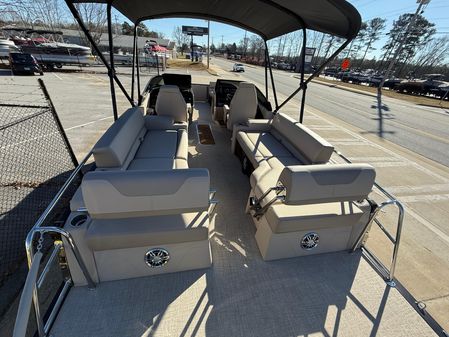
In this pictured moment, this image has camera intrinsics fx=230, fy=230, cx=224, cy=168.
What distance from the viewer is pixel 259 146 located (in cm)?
399

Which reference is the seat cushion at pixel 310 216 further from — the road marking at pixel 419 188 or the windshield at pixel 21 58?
the windshield at pixel 21 58

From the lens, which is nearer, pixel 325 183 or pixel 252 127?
pixel 325 183

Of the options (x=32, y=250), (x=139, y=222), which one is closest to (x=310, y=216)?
(x=139, y=222)

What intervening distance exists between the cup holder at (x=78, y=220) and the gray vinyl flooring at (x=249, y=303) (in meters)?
0.62

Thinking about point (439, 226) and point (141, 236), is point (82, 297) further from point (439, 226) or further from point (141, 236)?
point (439, 226)

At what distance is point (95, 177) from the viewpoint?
1729 mm

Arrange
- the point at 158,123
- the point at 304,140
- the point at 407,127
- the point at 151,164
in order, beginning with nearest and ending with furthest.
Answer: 1. the point at 151,164
2. the point at 304,140
3. the point at 158,123
4. the point at 407,127

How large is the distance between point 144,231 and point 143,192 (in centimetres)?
38

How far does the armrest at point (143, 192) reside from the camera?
1.74 m

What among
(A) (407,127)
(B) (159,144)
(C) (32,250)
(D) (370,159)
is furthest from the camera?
(A) (407,127)

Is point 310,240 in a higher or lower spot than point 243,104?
lower

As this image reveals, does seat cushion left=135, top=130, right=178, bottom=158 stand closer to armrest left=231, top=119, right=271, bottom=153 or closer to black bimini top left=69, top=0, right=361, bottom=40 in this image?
armrest left=231, top=119, right=271, bottom=153

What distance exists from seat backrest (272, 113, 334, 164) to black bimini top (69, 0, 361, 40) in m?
1.45

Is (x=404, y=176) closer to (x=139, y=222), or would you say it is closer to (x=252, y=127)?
(x=252, y=127)
